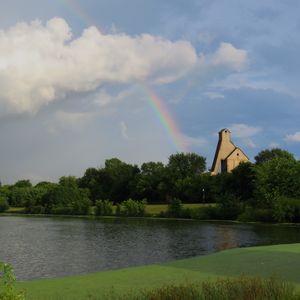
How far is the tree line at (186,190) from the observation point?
3342 inches

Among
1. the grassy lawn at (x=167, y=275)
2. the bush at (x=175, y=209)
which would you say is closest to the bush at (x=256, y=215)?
the bush at (x=175, y=209)

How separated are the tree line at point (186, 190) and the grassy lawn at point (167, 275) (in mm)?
52747

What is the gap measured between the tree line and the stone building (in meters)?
6.65

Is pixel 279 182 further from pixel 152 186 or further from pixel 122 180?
pixel 122 180

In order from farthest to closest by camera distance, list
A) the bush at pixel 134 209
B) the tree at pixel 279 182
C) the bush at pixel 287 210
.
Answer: the bush at pixel 134 209 < the tree at pixel 279 182 < the bush at pixel 287 210

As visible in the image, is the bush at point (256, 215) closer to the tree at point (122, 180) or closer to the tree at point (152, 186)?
the tree at point (152, 186)

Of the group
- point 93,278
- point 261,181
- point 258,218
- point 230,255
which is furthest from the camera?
point 261,181

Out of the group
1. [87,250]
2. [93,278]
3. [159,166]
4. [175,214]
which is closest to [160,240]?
[87,250]

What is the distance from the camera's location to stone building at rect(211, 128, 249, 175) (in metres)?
159

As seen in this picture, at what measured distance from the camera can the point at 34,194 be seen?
6398 inches

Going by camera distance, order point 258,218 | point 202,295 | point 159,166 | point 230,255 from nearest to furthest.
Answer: point 202,295 → point 230,255 → point 258,218 → point 159,166

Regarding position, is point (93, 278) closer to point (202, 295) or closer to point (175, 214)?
point (202, 295)

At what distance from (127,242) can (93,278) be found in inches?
1013

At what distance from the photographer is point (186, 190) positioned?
130 metres
